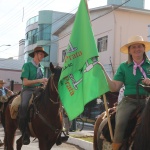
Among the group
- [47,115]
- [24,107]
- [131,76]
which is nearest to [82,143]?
[24,107]

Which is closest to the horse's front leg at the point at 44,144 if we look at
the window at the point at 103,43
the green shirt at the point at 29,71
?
the green shirt at the point at 29,71

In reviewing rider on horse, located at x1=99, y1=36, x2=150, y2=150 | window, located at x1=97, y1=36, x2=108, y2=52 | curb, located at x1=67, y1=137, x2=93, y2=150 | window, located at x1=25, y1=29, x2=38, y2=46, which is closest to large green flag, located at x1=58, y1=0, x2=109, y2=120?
rider on horse, located at x1=99, y1=36, x2=150, y2=150

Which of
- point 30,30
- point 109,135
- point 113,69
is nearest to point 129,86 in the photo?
point 109,135

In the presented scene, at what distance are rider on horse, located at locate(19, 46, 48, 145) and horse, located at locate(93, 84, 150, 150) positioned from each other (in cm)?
216

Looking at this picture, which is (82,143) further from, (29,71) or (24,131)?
(29,71)

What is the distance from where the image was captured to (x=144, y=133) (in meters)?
4.18

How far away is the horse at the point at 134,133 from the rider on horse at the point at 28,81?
2.16 meters

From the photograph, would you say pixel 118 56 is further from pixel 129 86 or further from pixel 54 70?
pixel 129 86

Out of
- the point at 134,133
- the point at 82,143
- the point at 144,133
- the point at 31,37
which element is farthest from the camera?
the point at 31,37

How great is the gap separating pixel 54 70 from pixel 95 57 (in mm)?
2366

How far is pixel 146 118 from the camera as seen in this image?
13.9ft

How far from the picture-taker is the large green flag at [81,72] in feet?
15.9

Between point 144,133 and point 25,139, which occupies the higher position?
point 144,133

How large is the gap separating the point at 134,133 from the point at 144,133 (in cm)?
39
